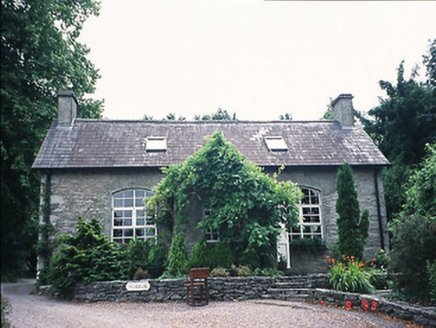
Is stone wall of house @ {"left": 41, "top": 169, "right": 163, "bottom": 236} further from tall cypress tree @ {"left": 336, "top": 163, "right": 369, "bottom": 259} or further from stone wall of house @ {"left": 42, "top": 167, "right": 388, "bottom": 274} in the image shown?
tall cypress tree @ {"left": 336, "top": 163, "right": 369, "bottom": 259}

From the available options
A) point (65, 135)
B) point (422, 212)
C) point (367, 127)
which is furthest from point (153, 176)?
point (367, 127)

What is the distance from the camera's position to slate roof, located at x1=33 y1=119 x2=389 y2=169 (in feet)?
51.8

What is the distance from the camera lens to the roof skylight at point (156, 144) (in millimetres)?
16578

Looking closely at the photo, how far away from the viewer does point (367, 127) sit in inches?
867

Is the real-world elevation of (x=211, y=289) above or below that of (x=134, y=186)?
below

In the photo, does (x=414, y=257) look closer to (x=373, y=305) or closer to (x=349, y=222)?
(x=373, y=305)

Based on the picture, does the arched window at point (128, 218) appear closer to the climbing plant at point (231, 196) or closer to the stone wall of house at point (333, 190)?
the climbing plant at point (231, 196)

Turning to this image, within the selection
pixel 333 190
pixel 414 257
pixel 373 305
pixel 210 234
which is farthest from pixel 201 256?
pixel 414 257

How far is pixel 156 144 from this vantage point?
55.6 feet

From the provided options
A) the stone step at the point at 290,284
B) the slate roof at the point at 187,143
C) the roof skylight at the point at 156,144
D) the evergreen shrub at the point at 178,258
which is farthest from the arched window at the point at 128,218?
the stone step at the point at 290,284

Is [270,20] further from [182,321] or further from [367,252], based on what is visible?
[367,252]

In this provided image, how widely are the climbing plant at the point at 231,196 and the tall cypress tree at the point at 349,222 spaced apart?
4.71 ft

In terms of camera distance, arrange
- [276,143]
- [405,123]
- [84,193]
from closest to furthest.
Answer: [84,193]
[276,143]
[405,123]

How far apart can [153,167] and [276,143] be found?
5.23 metres
